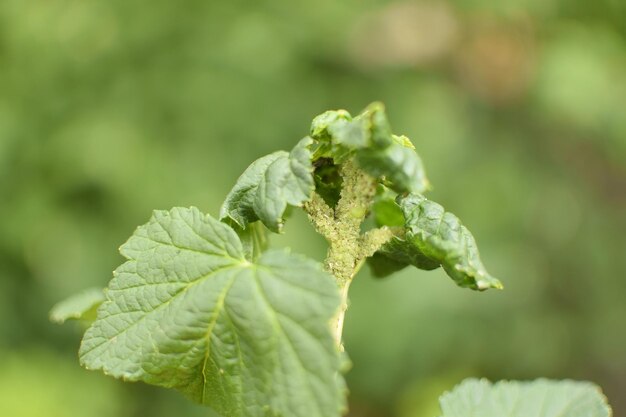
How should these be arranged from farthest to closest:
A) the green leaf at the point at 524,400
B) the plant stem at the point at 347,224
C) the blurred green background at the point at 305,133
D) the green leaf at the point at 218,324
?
the blurred green background at the point at 305,133 → the green leaf at the point at 524,400 → the plant stem at the point at 347,224 → the green leaf at the point at 218,324

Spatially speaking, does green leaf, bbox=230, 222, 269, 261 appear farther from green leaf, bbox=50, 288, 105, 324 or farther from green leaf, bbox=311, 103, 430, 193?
green leaf, bbox=50, 288, 105, 324

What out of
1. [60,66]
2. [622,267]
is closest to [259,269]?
[60,66]

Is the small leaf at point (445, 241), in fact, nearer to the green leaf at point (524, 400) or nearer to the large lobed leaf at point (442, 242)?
the large lobed leaf at point (442, 242)

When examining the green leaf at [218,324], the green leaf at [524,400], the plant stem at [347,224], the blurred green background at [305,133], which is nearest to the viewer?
the green leaf at [218,324]

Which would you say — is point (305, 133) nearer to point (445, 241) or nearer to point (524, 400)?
point (524, 400)

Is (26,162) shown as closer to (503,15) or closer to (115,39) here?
(115,39)

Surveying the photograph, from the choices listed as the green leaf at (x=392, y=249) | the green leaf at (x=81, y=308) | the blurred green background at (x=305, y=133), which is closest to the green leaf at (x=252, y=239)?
the green leaf at (x=392, y=249)

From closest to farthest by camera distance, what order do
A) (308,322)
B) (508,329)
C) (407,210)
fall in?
1. (308,322)
2. (407,210)
3. (508,329)

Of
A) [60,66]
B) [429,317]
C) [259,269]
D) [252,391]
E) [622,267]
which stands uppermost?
[60,66]
